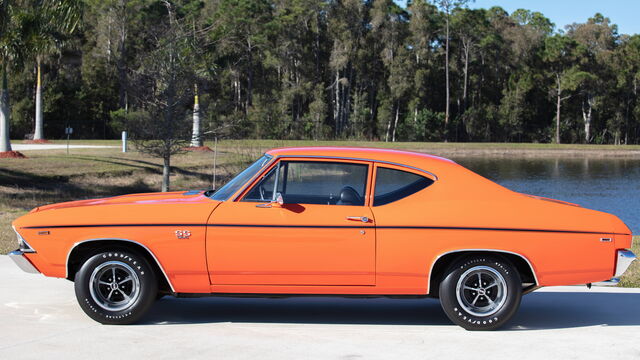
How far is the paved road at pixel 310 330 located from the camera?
18.8ft

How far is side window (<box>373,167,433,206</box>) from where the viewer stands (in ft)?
21.4

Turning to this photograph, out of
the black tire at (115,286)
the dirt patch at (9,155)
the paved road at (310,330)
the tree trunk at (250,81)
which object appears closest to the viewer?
the paved road at (310,330)

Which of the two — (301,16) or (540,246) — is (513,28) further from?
(540,246)

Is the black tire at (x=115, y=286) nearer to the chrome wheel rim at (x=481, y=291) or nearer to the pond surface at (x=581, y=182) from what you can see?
the chrome wheel rim at (x=481, y=291)

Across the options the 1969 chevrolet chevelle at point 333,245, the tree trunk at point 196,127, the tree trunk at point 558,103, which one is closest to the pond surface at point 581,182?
the tree trunk at point 196,127

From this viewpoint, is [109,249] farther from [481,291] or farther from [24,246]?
[481,291]

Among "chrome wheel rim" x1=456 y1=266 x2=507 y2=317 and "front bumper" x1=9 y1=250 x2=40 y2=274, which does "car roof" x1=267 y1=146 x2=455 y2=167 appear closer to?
"chrome wheel rim" x1=456 y1=266 x2=507 y2=317

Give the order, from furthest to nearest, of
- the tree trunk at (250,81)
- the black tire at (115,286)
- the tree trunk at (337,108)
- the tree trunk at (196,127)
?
the tree trunk at (337,108) < the tree trunk at (250,81) < the tree trunk at (196,127) < the black tire at (115,286)

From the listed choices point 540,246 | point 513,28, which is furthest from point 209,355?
point 513,28

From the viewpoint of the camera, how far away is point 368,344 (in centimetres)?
596

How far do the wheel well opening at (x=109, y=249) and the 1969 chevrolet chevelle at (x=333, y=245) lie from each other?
0.01 m

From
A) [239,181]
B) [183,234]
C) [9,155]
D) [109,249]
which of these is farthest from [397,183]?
[9,155]

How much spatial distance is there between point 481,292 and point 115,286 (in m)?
3.02

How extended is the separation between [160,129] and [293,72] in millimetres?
51163
